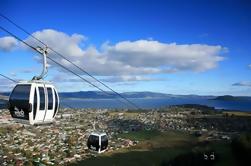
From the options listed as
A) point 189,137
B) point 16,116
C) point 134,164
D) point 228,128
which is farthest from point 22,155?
point 228,128

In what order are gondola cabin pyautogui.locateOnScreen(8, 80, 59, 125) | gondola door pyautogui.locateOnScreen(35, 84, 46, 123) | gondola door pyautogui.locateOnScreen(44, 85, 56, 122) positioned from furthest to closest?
1. gondola door pyautogui.locateOnScreen(44, 85, 56, 122)
2. gondola door pyautogui.locateOnScreen(35, 84, 46, 123)
3. gondola cabin pyautogui.locateOnScreen(8, 80, 59, 125)

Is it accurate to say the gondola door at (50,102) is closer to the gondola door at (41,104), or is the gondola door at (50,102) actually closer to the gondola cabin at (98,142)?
the gondola door at (41,104)

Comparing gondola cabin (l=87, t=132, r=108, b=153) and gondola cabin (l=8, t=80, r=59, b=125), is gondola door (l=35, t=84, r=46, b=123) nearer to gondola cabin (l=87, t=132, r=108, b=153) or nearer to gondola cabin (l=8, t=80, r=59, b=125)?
gondola cabin (l=8, t=80, r=59, b=125)

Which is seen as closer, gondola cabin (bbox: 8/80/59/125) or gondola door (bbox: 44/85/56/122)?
gondola cabin (bbox: 8/80/59/125)

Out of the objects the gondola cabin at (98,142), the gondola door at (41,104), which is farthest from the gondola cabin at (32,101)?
the gondola cabin at (98,142)

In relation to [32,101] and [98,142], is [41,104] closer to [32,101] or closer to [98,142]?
[32,101]

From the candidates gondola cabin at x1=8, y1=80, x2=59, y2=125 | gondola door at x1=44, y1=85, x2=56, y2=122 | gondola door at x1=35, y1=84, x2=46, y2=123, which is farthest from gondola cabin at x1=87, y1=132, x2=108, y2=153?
A: gondola door at x1=35, y1=84, x2=46, y2=123

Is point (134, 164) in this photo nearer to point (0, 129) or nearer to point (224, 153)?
point (224, 153)

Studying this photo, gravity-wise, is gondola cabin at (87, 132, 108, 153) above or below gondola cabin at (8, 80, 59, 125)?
below

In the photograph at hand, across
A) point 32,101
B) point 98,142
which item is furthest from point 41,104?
point 98,142
